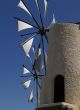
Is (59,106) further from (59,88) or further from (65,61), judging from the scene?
(65,61)

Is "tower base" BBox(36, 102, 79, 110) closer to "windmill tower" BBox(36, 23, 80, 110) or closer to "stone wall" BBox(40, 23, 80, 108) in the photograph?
"windmill tower" BBox(36, 23, 80, 110)

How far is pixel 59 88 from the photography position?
14164 mm

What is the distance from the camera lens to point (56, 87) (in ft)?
46.7

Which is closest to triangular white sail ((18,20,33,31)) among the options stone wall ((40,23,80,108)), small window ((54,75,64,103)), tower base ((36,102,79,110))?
stone wall ((40,23,80,108))

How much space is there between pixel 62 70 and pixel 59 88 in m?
0.83

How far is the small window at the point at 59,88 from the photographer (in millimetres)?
13898

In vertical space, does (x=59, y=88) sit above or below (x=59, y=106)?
above

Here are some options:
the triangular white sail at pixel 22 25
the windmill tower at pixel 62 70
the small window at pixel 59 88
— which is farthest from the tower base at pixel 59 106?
the triangular white sail at pixel 22 25

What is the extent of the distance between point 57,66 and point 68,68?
0.47 meters

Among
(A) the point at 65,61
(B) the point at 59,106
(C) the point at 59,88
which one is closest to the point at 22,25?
(A) the point at 65,61

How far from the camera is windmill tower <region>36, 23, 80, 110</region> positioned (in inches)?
528

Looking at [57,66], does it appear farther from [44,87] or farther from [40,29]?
[40,29]

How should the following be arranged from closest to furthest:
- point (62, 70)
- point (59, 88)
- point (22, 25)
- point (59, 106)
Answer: point (59, 106)
point (62, 70)
point (59, 88)
point (22, 25)

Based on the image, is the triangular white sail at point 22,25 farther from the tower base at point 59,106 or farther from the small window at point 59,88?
the tower base at point 59,106
